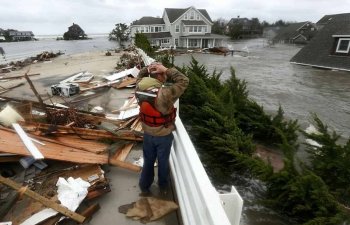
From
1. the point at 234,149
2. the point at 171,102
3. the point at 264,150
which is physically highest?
the point at 171,102

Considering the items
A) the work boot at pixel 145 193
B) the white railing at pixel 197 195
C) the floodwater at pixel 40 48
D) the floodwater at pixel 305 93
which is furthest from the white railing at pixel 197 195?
the floodwater at pixel 40 48

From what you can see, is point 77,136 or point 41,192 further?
point 77,136

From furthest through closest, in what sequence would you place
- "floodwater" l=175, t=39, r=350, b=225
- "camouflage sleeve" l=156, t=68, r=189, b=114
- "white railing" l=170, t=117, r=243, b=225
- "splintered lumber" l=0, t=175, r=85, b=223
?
"floodwater" l=175, t=39, r=350, b=225 < "camouflage sleeve" l=156, t=68, r=189, b=114 < "splintered lumber" l=0, t=175, r=85, b=223 < "white railing" l=170, t=117, r=243, b=225

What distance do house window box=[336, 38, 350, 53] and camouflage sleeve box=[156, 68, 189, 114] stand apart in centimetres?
2750

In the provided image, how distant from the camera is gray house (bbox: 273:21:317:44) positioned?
7050cm

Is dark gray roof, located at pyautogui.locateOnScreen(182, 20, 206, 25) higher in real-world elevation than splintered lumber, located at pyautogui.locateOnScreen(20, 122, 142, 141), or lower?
higher

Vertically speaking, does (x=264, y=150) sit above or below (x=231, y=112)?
below

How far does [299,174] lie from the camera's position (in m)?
5.01

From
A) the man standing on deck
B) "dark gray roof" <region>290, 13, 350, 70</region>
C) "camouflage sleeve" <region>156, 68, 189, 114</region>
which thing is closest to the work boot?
the man standing on deck

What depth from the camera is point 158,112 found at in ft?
11.1

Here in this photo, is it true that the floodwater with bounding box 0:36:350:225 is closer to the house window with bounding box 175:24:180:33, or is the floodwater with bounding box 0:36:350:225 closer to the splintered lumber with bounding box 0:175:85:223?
the splintered lumber with bounding box 0:175:85:223

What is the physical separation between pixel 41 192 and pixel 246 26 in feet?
370

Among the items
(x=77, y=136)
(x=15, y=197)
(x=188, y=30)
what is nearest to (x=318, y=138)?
(x=77, y=136)

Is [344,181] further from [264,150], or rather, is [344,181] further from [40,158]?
[40,158]
